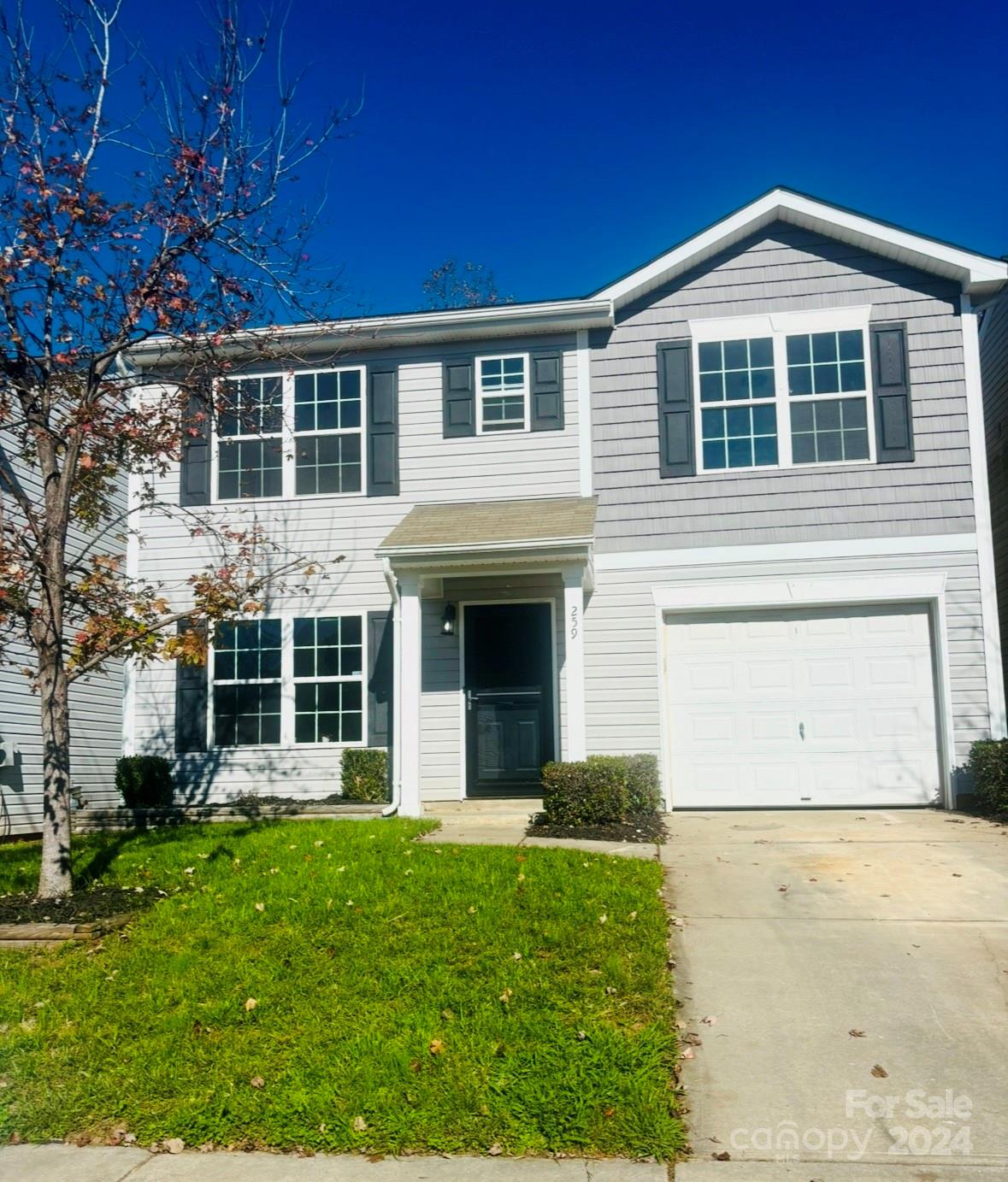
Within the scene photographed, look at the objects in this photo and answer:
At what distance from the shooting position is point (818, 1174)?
380 centimetres

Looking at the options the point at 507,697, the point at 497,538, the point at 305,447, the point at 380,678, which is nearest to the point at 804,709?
the point at 507,697

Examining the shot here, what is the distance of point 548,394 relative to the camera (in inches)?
487

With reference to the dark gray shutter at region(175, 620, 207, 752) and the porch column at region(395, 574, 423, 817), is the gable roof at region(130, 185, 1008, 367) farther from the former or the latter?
the dark gray shutter at region(175, 620, 207, 752)

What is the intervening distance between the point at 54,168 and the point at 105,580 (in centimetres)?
280

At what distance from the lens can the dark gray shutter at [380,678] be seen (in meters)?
12.1

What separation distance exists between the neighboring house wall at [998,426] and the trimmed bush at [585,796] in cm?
641

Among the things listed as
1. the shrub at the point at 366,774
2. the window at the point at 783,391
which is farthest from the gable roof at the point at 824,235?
the shrub at the point at 366,774

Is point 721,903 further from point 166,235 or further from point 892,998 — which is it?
point 166,235

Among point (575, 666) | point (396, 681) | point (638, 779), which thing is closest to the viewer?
point (638, 779)

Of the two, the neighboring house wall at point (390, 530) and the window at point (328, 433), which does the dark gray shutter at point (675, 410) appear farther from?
the window at point (328, 433)

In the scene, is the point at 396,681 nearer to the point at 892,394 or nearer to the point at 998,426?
the point at 892,394

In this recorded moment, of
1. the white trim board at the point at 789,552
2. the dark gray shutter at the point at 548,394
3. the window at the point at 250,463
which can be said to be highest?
the dark gray shutter at the point at 548,394

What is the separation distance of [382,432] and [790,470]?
4618 mm

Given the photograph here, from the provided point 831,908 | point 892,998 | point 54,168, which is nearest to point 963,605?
point 831,908
